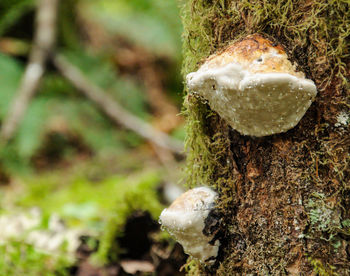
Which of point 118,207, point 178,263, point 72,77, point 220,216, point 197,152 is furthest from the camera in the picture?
point 72,77

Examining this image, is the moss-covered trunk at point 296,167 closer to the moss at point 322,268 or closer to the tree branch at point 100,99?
the moss at point 322,268

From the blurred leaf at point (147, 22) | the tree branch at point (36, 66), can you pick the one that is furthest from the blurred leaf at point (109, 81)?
the blurred leaf at point (147, 22)

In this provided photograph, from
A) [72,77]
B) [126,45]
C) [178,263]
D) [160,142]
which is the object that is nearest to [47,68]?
[72,77]

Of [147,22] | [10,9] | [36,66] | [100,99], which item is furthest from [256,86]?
[147,22]

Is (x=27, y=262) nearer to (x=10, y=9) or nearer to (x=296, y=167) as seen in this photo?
(x=296, y=167)

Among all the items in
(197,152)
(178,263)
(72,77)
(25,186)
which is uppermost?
(72,77)

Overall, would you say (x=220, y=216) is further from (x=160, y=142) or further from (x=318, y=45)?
(x=160, y=142)
